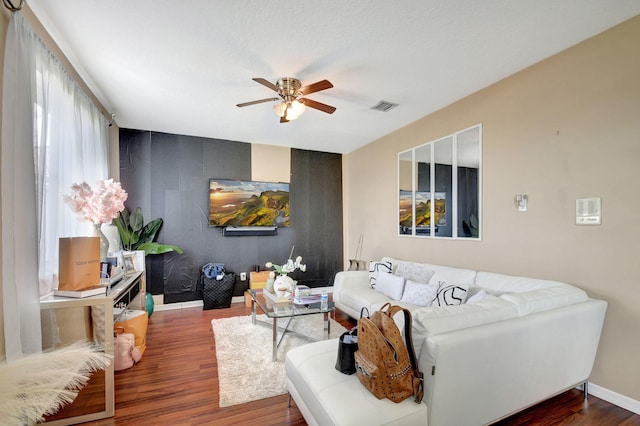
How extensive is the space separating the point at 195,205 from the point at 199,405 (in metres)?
3.27

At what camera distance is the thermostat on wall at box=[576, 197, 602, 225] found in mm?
2213

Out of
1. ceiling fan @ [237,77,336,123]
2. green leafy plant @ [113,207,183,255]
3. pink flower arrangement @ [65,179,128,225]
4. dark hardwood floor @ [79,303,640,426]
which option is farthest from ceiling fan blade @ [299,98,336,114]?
green leafy plant @ [113,207,183,255]

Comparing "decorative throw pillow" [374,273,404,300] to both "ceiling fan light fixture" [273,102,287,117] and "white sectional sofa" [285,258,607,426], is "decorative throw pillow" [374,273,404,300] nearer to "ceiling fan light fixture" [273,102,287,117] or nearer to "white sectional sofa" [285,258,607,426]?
"white sectional sofa" [285,258,607,426]

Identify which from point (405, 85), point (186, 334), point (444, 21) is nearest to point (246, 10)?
point (444, 21)

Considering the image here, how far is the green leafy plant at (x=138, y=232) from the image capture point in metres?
3.89

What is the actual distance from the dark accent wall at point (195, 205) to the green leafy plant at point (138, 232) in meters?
0.23

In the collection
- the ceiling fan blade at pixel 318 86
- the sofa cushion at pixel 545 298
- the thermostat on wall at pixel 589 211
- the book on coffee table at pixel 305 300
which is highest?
the ceiling fan blade at pixel 318 86

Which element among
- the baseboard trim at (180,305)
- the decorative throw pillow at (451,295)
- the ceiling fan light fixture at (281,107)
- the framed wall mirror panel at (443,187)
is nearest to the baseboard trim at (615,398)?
the decorative throw pillow at (451,295)

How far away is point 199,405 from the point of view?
2092mm

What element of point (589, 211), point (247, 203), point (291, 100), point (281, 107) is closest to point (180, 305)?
point (247, 203)

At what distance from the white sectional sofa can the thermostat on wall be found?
576 millimetres

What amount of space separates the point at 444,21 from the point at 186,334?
406 cm

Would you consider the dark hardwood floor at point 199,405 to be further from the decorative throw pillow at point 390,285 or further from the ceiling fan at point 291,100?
the ceiling fan at point 291,100

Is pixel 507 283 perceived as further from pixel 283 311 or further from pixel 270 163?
pixel 270 163
